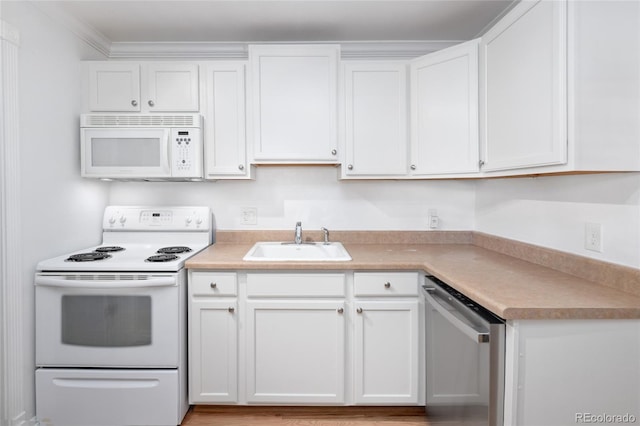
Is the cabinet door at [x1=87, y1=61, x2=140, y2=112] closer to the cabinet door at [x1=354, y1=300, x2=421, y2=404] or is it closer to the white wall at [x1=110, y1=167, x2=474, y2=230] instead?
the white wall at [x1=110, y1=167, x2=474, y2=230]

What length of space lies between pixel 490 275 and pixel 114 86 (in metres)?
2.36

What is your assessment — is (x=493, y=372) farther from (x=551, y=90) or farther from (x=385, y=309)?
(x=551, y=90)

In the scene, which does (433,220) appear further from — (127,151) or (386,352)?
(127,151)

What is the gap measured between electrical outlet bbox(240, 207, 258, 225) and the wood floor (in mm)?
1160

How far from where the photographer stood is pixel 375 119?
7.11 ft

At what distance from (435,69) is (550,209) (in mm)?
987

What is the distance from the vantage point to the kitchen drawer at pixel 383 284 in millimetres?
1855

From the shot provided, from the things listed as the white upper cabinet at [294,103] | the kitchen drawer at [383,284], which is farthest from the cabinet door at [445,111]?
the kitchen drawer at [383,284]

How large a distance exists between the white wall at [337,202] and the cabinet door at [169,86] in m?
0.62

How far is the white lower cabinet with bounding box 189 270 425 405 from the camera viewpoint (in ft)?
6.08

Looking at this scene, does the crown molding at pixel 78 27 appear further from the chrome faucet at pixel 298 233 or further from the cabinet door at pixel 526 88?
the cabinet door at pixel 526 88

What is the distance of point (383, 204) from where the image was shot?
8.18 ft

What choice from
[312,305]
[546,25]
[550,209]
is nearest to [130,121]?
[312,305]

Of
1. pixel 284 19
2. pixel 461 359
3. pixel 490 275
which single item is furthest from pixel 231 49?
pixel 461 359
